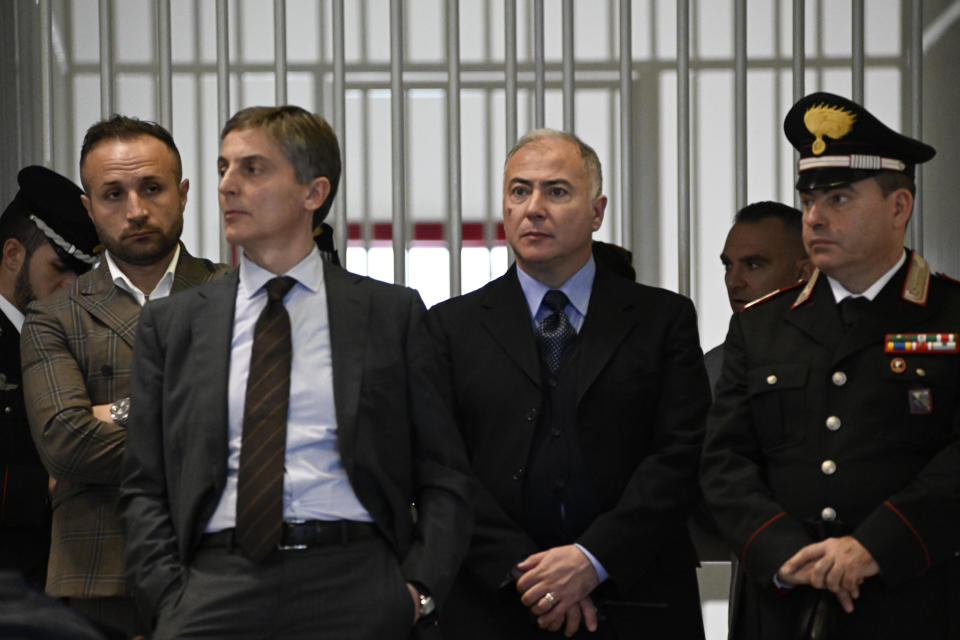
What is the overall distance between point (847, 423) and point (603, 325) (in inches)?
21.4

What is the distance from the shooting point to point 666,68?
493 cm

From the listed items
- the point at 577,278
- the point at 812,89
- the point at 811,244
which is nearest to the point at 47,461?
the point at 577,278

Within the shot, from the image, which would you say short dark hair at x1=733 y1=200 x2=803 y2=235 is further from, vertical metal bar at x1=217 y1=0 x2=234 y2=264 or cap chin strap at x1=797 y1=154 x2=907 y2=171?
vertical metal bar at x1=217 y1=0 x2=234 y2=264

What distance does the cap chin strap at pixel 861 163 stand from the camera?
7.98 feet

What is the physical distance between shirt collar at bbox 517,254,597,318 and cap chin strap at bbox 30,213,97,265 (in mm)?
1090

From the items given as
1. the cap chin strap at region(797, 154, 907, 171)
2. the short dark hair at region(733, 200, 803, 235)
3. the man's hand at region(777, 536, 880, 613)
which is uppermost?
the cap chin strap at region(797, 154, 907, 171)

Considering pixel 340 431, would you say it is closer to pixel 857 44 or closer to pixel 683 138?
pixel 683 138

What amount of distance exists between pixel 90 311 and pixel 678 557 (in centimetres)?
129

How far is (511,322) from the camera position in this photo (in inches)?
104

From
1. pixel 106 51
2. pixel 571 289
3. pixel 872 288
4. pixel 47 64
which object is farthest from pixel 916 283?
pixel 47 64

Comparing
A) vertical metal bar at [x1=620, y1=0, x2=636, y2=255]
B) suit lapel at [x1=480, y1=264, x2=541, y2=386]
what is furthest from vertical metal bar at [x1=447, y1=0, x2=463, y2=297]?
suit lapel at [x1=480, y1=264, x2=541, y2=386]

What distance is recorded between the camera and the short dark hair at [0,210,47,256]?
9.89ft

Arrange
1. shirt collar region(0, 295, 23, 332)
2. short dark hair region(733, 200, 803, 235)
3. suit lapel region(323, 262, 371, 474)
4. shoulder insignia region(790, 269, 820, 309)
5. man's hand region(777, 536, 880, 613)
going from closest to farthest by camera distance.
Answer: suit lapel region(323, 262, 371, 474), man's hand region(777, 536, 880, 613), shoulder insignia region(790, 269, 820, 309), shirt collar region(0, 295, 23, 332), short dark hair region(733, 200, 803, 235)

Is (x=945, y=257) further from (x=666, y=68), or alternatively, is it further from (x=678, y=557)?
(x=678, y=557)
